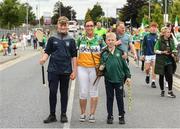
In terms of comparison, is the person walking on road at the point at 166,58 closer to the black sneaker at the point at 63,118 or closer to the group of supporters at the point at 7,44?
the black sneaker at the point at 63,118

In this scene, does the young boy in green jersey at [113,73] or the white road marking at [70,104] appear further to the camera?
the young boy in green jersey at [113,73]

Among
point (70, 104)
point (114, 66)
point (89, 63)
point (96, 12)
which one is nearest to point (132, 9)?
point (96, 12)

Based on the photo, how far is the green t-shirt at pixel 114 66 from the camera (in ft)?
30.7

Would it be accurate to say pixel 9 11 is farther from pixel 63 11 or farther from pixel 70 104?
pixel 63 11

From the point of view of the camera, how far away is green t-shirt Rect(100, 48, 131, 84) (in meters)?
9.34

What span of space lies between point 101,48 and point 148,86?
6.44 metres

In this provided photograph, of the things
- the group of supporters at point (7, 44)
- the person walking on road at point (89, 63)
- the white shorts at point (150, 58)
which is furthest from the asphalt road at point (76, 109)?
the group of supporters at point (7, 44)

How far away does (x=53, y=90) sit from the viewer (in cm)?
942

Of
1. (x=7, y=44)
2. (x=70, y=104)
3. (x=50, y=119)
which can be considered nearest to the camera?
(x=50, y=119)

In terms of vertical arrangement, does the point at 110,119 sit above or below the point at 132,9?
below

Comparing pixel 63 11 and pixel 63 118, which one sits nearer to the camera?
pixel 63 118

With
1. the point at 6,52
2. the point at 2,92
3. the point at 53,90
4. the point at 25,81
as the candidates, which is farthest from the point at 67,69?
the point at 6,52

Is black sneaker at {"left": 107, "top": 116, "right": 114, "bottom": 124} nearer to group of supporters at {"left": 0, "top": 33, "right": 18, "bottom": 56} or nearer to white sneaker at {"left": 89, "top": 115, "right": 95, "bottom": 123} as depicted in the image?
white sneaker at {"left": 89, "top": 115, "right": 95, "bottom": 123}

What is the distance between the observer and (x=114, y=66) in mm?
9352
